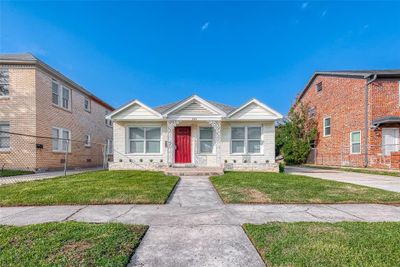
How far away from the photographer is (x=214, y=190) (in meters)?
6.38

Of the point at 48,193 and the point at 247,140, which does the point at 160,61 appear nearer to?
the point at 247,140

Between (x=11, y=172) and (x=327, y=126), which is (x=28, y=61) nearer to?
(x=11, y=172)

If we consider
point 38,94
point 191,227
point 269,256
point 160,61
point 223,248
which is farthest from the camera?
point 160,61

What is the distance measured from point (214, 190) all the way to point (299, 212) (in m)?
2.69

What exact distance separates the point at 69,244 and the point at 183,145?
8.84m

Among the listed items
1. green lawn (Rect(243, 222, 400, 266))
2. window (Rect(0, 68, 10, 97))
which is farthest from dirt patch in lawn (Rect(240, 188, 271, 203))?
window (Rect(0, 68, 10, 97))

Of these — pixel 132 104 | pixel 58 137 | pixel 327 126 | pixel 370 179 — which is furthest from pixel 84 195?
pixel 327 126

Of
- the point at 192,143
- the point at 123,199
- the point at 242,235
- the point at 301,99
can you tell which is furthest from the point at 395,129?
the point at 123,199

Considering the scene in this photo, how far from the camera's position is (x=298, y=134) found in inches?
752

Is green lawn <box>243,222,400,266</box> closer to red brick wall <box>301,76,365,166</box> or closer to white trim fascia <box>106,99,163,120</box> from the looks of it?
white trim fascia <box>106,99,163,120</box>

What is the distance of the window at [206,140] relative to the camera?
1148 cm

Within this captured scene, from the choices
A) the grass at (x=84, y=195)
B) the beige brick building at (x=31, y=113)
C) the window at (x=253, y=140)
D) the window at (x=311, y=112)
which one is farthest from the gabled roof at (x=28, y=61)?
the window at (x=311, y=112)

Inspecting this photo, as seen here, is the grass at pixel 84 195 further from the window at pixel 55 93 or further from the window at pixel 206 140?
the window at pixel 55 93

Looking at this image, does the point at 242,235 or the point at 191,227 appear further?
the point at 191,227
